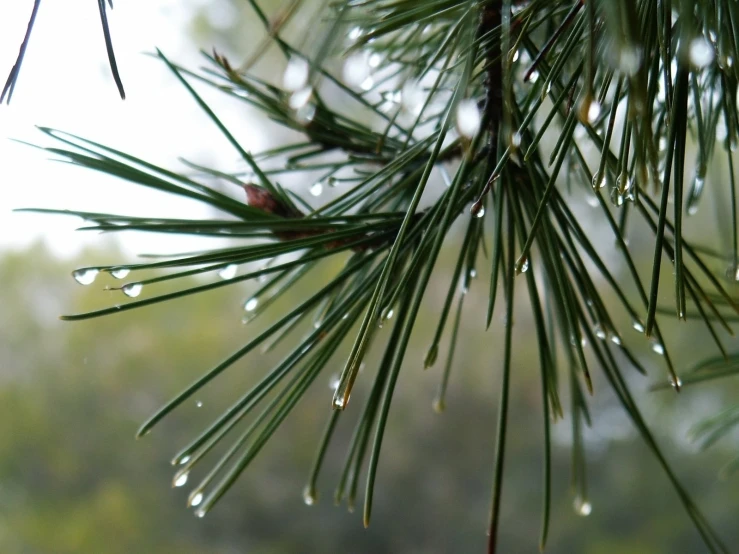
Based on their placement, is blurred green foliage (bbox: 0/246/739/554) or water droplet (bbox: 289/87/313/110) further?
blurred green foliage (bbox: 0/246/739/554)

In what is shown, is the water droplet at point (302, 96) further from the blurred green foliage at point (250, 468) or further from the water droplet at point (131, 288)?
the blurred green foliage at point (250, 468)

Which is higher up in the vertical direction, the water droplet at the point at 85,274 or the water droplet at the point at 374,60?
the water droplet at the point at 374,60

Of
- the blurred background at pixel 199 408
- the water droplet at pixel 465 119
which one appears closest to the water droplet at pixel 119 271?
the water droplet at pixel 465 119

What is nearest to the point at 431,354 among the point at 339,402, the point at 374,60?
the point at 339,402

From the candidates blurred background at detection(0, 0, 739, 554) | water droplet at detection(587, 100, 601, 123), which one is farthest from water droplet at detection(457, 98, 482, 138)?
blurred background at detection(0, 0, 739, 554)

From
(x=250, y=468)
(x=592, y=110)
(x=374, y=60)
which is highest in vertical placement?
(x=374, y=60)

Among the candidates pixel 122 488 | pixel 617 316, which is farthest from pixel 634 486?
pixel 122 488

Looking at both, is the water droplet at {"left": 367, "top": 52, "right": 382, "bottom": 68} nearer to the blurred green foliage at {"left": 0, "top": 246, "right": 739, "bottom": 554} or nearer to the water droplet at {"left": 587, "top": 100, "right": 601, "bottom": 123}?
the water droplet at {"left": 587, "top": 100, "right": 601, "bottom": 123}

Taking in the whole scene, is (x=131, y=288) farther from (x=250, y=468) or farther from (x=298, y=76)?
(x=250, y=468)

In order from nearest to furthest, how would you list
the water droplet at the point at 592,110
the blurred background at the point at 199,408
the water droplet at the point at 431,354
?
the water droplet at the point at 592,110 → the water droplet at the point at 431,354 → the blurred background at the point at 199,408
